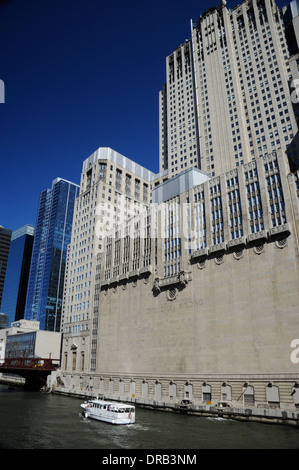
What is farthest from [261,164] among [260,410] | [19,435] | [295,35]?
[19,435]

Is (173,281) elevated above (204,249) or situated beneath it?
situated beneath

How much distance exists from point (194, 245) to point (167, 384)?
111ft

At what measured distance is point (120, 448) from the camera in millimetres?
37750

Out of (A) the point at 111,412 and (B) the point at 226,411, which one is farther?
(B) the point at 226,411

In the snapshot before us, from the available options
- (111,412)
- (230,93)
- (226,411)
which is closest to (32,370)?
(111,412)

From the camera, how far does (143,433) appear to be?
46.0 meters

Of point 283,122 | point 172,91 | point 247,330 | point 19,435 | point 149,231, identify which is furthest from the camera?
point 172,91

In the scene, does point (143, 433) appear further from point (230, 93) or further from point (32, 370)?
point (230, 93)

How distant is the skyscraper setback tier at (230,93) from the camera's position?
12369 cm

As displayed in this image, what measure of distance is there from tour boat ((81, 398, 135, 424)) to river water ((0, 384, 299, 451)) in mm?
1297

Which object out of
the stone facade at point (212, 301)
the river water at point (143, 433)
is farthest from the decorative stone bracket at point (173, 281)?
the river water at point (143, 433)

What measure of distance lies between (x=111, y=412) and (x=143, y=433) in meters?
10.9

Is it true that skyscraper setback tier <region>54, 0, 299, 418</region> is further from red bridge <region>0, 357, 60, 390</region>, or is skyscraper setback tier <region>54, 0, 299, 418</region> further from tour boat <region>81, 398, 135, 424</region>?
tour boat <region>81, 398, 135, 424</region>
